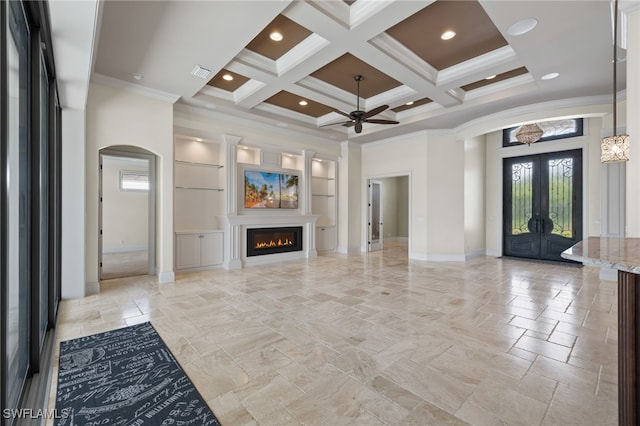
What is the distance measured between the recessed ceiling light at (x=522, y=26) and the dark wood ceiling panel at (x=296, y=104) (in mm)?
3576

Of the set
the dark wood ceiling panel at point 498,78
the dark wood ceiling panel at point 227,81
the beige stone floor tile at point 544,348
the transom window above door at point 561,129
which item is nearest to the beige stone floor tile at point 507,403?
the beige stone floor tile at point 544,348

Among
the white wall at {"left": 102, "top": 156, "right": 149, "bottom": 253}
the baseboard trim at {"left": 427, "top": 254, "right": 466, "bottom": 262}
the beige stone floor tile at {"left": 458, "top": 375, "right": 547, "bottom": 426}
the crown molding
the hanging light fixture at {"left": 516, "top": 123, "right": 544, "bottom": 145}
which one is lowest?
the beige stone floor tile at {"left": 458, "top": 375, "right": 547, "bottom": 426}

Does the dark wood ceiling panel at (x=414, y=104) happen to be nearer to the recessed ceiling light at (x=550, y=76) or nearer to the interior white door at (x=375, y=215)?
the recessed ceiling light at (x=550, y=76)

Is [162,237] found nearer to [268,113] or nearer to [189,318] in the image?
[189,318]

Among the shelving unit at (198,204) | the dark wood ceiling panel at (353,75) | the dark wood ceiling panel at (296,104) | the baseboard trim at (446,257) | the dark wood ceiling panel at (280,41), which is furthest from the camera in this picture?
the baseboard trim at (446,257)

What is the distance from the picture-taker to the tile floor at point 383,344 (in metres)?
1.96

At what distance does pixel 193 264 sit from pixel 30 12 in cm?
470

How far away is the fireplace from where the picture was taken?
699cm

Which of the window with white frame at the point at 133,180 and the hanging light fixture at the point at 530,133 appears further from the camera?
the window with white frame at the point at 133,180

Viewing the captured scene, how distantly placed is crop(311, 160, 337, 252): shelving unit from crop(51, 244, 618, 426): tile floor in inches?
130

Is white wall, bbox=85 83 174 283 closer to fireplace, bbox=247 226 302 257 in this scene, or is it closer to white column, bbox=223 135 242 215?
white column, bbox=223 135 242 215

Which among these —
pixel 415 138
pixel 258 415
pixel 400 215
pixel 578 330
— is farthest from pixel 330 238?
pixel 258 415

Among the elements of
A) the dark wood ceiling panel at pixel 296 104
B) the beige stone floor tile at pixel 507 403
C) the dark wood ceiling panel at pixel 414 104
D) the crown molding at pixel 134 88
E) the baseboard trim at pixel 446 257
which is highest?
the dark wood ceiling panel at pixel 414 104

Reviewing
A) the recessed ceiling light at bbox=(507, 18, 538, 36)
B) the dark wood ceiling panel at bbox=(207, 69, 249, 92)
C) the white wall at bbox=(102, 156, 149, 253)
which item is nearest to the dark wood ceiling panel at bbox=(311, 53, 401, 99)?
the dark wood ceiling panel at bbox=(207, 69, 249, 92)
